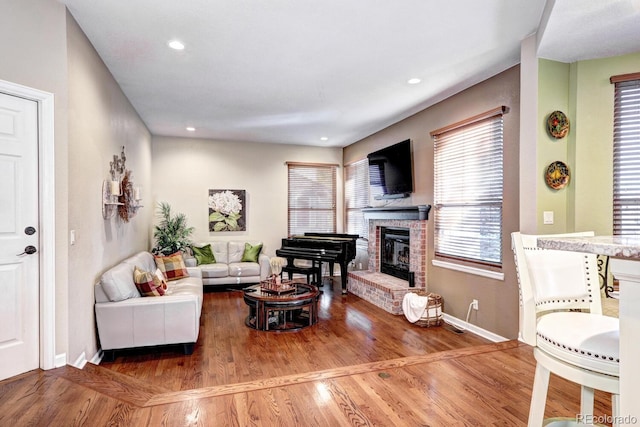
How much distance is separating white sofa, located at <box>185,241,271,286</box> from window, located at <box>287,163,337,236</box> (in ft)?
4.25

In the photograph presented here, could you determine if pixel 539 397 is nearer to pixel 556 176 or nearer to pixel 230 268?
pixel 556 176

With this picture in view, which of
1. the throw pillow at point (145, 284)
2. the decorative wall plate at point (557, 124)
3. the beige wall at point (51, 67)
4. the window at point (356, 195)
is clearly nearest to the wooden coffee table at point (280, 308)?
the throw pillow at point (145, 284)

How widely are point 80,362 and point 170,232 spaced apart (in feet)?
11.7

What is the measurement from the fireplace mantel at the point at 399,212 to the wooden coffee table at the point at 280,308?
174 centimetres

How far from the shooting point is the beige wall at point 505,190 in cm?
337

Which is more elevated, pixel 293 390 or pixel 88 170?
pixel 88 170

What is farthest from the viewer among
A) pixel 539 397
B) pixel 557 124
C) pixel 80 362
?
pixel 557 124

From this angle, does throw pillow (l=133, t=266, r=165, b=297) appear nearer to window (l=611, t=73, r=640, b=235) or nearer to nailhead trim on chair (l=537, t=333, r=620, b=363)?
nailhead trim on chair (l=537, t=333, r=620, b=363)

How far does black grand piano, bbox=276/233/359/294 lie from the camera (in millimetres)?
5719

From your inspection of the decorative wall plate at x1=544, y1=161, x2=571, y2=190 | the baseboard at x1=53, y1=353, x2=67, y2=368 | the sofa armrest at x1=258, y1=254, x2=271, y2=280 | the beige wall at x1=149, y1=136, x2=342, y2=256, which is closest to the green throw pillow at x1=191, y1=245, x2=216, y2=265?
the beige wall at x1=149, y1=136, x2=342, y2=256

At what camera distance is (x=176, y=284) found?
4.39 m

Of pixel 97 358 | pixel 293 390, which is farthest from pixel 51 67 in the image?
pixel 293 390

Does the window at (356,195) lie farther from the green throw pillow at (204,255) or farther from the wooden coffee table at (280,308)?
the green throw pillow at (204,255)

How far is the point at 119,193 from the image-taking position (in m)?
3.75
